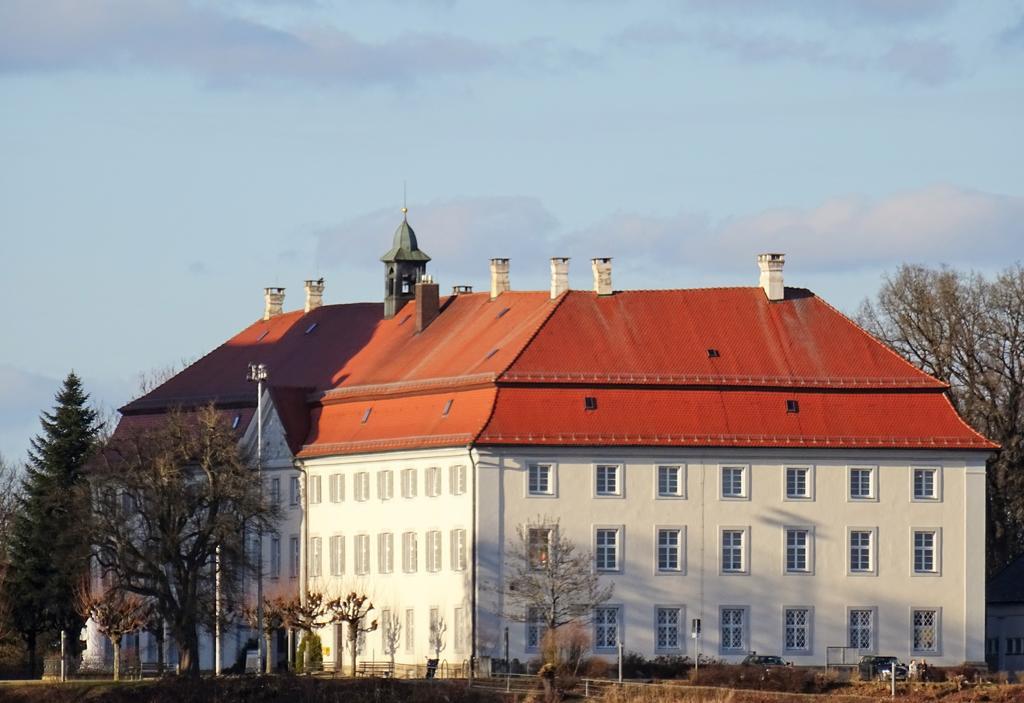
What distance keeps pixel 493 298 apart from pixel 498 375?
12594 millimetres

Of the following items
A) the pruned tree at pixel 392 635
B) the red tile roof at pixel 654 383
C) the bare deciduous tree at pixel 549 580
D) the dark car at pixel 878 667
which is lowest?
the dark car at pixel 878 667

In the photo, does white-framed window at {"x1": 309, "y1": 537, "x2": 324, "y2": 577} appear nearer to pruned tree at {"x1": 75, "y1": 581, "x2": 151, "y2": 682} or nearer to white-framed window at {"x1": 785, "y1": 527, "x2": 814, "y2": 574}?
pruned tree at {"x1": 75, "y1": 581, "x2": 151, "y2": 682}

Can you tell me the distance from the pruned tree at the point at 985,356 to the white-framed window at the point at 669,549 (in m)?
20.5

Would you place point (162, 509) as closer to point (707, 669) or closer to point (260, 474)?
point (260, 474)

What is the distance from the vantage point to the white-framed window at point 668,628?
11262cm

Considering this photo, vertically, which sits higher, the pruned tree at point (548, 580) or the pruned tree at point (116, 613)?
the pruned tree at point (548, 580)

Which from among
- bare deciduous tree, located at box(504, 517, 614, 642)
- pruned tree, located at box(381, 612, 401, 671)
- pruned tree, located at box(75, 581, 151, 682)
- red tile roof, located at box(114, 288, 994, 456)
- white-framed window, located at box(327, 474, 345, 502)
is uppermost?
red tile roof, located at box(114, 288, 994, 456)

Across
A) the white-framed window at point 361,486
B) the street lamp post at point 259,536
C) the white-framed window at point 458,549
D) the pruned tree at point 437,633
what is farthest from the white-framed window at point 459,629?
the white-framed window at point 361,486

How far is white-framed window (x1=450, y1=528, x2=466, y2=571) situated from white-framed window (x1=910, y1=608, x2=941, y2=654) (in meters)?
16.0

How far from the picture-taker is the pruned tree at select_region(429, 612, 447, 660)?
114 meters

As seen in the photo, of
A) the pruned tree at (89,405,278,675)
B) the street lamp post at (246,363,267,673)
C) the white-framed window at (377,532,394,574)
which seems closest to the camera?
the pruned tree at (89,405,278,675)

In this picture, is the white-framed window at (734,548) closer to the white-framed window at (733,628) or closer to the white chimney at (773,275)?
the white-framed window at (733,628)

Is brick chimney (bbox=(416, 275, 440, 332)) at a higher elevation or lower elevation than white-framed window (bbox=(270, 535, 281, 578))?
higher

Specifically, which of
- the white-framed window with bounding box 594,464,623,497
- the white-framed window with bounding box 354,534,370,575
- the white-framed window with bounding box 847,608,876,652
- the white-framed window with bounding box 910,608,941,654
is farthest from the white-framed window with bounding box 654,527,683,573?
the white-framed window with bounding box 354,534,370,575
